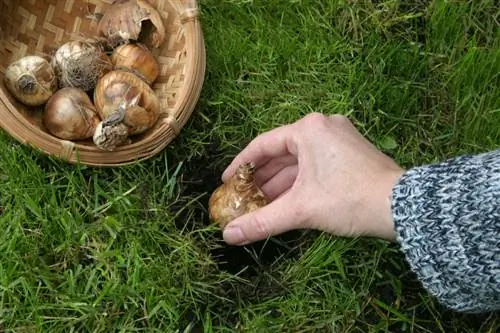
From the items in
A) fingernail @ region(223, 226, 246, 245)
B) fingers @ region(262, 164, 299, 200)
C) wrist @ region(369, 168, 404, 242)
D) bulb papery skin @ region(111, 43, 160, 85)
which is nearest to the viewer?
wrist @ region(369, 168, 404, 242)

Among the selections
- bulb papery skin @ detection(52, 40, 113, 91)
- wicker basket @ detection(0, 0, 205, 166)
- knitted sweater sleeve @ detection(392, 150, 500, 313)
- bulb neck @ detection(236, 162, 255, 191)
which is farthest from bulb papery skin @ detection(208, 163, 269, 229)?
bulb papery skin @ detection(52, 40, 113, 91)

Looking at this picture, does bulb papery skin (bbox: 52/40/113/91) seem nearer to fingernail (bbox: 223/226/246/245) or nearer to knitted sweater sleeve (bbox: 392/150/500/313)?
fingernail (bbox: 223/226/246/245)

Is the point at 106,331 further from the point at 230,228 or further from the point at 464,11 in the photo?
the point at 464,11

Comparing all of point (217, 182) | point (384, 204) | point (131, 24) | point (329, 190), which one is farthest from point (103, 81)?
point (384, 204)

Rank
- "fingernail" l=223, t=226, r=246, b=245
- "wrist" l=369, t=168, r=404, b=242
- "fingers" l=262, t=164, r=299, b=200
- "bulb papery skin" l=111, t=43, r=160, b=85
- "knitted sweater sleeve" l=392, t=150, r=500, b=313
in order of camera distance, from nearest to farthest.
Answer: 1. "knitted sweater sleeve" l=392, t=150, r=500, b=313
2. "wrist" l=369, t=168, r=404, b=242
3. "fingernail" l=223, t=226, r=246, b=245
4. "fingers" l=262, t=164, r=299, b=200
5. "bulb papery skin" l=111, t=43, r=160, b=85

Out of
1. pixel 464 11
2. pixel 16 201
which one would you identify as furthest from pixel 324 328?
pixel 464 11

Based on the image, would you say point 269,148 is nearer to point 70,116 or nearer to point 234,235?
point 234,235

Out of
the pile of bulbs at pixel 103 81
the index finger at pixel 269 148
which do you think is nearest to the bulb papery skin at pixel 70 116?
the pile of bulbs at pixel 103 81
